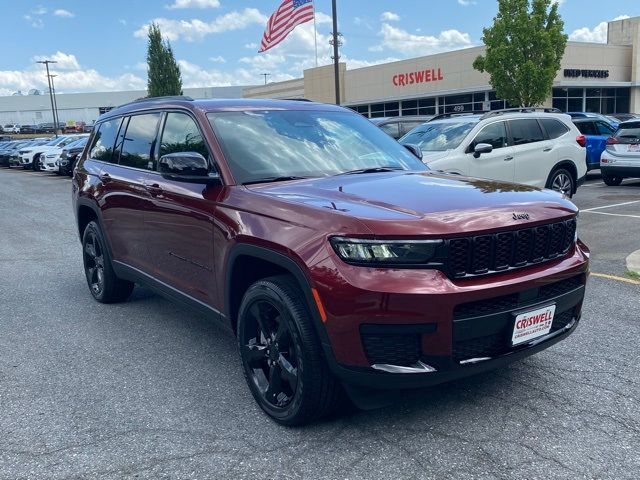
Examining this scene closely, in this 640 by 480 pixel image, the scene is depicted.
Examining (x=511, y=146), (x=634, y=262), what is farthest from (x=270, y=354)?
(x=511, y=146)

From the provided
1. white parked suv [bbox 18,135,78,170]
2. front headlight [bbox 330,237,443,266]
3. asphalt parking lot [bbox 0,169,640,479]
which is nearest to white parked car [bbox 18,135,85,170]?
white parked suv [bbox 18,135,78,170]

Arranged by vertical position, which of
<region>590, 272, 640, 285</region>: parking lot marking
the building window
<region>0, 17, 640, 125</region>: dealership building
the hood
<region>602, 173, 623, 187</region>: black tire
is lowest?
<region>590, 272, 640, 285</region>: parking lot marking

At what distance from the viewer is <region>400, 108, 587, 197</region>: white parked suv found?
996 cm

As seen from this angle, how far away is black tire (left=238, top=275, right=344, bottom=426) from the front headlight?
0.45 m

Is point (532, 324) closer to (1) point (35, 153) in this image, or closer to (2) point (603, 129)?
(2) point (603, 129)

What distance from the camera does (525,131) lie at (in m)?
10.8

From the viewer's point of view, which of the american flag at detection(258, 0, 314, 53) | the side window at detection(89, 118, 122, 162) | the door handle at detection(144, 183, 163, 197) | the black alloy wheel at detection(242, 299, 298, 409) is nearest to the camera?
the black alloy wheel at detection(242, 299, 298, 409)

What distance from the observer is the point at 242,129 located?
4215mm

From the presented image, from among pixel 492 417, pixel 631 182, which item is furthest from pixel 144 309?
pixel 631 182

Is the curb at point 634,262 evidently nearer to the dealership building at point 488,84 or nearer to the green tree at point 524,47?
the green tree at point 524,47

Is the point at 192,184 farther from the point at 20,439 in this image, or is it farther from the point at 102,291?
the point at 102,291

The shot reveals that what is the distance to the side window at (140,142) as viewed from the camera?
4.89 metres

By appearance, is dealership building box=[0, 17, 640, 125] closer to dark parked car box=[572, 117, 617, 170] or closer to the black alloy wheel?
dark parked car box=[572, 117, 617, 170]

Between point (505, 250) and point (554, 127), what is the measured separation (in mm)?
8910
